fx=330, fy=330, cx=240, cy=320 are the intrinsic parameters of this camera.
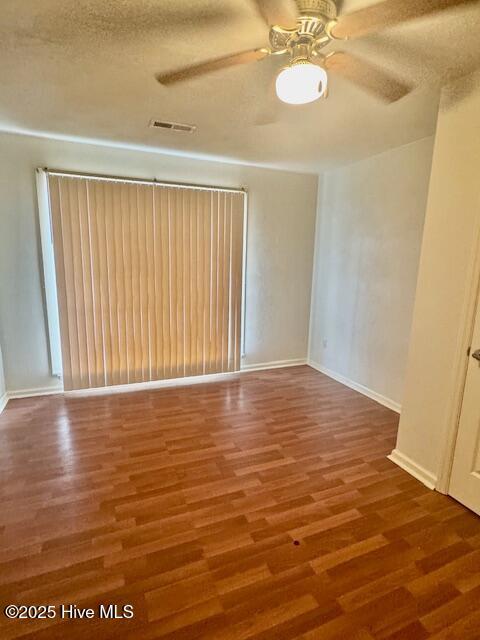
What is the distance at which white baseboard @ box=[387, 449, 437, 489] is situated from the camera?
2.15m

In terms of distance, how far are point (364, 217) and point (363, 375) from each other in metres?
1.69

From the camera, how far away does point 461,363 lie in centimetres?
193

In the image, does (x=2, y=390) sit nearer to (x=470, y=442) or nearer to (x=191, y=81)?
(x=191, y=81)

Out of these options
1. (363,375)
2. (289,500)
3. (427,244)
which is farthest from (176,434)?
(427,244)

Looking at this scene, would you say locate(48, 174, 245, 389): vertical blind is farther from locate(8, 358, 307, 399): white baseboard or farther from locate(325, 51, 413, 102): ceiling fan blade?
locate(325, 51, 413, 102): ceiling fan blade

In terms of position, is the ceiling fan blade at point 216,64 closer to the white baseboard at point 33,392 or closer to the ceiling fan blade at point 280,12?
the ceiling fan blade at point 280,12

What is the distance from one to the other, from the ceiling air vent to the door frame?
211 cm

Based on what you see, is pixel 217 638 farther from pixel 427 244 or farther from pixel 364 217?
pixel 364 217

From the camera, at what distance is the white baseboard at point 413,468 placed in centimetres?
215

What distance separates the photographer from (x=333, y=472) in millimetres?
2264

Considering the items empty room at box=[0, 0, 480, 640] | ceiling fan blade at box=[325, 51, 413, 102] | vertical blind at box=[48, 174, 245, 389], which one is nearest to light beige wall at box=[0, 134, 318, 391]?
empty room at box=[0, 0, 480, 640]

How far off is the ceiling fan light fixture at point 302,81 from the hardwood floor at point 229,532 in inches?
82.6

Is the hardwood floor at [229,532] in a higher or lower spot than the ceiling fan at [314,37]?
lower

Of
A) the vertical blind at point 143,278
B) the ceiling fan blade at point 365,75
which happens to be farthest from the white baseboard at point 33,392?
the ceiling fan blade at point 365,75
